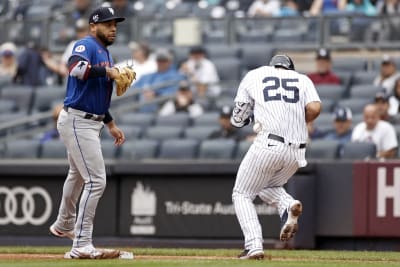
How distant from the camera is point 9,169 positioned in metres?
14.5

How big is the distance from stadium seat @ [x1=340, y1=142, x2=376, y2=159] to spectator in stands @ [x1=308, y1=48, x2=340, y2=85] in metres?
1.95

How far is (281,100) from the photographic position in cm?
973

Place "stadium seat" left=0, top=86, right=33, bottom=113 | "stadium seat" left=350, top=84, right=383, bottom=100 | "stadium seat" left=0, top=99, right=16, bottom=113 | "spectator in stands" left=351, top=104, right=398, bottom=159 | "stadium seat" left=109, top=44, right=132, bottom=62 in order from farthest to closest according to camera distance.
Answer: "stadium seat" left=109, top=44, right=132, bottom=62 < "stadium seat" left=0, top=86, right=33, bottom=113 < "stadium seat" left=0, top=99, right=16, bottom=113 < "stadium seat" left=350, top=84, right=383, bottom=100 < "spectator in stands" left=351, top=104, right=398, bottom=159

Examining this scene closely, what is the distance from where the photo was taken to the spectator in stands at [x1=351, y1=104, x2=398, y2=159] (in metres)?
13.6

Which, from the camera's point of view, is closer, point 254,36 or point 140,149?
point 140,149

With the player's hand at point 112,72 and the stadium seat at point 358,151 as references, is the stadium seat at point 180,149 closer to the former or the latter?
the stadium seat at point 358,151

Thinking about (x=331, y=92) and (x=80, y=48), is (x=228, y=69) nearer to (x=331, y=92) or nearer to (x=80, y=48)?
(x=331, y=92)

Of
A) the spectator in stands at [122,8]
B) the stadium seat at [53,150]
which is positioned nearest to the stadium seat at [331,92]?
the stadium seat at [53,150]

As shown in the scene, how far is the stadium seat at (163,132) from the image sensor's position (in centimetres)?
1544

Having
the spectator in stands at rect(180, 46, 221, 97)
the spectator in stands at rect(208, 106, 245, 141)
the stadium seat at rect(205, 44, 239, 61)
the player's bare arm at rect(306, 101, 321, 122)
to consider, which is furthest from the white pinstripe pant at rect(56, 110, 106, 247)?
the stadium seat at rect(205, 44, 239, 61)

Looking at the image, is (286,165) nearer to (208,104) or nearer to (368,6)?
(208,104)

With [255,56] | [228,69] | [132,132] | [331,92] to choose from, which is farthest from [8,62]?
[331,92]

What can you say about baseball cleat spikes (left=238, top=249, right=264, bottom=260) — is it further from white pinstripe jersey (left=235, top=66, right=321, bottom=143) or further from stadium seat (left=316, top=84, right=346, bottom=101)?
stadium seat (left=316, top=84, right=346, bottom=101)

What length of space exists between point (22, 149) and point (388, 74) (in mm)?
4767
